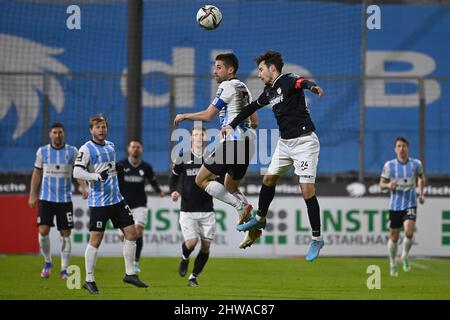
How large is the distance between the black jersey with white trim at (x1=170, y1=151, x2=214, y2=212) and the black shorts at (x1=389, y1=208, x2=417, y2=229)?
398 centimetres

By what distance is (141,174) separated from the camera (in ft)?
57.9

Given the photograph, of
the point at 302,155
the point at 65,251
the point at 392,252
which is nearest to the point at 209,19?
the point at 302,155

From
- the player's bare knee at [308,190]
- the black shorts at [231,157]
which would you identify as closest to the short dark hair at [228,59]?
the black shorts at [231,157]

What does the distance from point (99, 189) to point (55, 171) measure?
3.30 meters

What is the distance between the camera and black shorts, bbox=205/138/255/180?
12.2 metres

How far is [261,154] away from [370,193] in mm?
3300

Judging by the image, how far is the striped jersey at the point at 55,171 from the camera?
16.6 metres

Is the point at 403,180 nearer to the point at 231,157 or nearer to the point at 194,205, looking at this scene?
the point at 194,205

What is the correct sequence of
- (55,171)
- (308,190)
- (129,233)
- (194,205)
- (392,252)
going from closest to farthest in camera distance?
(308,190) → (129,233) → (194,205) → (55,171) → (392,252)

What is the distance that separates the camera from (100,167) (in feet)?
44.2

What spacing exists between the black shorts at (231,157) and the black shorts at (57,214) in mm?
4753

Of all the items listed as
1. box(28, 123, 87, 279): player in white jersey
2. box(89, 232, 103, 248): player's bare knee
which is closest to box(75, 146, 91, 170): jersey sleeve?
box(89, 232, 103, 248): player's bare knee

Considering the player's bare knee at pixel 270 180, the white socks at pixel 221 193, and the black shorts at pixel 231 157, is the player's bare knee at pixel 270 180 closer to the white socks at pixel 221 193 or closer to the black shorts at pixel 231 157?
the black shorts at pixel 231 157

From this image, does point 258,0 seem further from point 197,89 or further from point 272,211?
point 272,211
